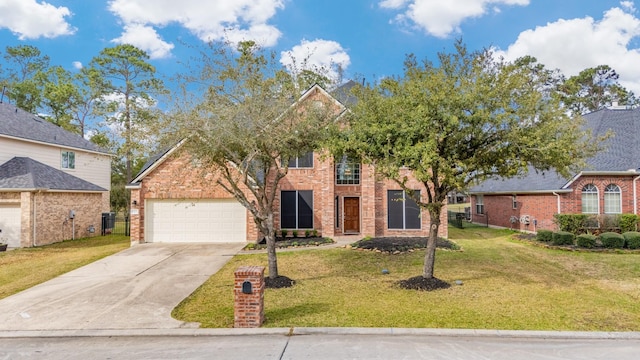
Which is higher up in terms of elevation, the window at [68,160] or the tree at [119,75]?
the tree at [119,75]

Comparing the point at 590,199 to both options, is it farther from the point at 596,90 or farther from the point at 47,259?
the point at 596,90

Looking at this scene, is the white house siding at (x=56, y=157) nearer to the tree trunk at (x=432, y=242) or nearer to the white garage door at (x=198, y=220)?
the white garage door at (x=198, y=220)

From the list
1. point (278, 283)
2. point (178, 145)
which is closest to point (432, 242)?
point (278, 283)

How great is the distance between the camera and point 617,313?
6980 millimetres

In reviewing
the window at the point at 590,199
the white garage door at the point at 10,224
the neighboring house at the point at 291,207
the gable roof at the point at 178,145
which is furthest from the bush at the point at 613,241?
the white garage door at the point at 10,224

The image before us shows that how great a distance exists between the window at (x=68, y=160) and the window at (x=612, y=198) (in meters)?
28.9

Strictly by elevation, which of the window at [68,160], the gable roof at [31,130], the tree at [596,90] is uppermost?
the tree at [596,90]

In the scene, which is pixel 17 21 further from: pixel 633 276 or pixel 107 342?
pixel 633 276

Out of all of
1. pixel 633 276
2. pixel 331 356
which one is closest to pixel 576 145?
pixel 633 276

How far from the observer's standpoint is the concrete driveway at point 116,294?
22.2 feet

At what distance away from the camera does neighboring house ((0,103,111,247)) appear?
53.7ft

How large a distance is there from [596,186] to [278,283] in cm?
1664

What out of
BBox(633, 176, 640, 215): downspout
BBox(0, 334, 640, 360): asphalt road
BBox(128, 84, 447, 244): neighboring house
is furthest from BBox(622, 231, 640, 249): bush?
BBox(0, 334, 640, 360): asphalt road

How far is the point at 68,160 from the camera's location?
21609 mm
